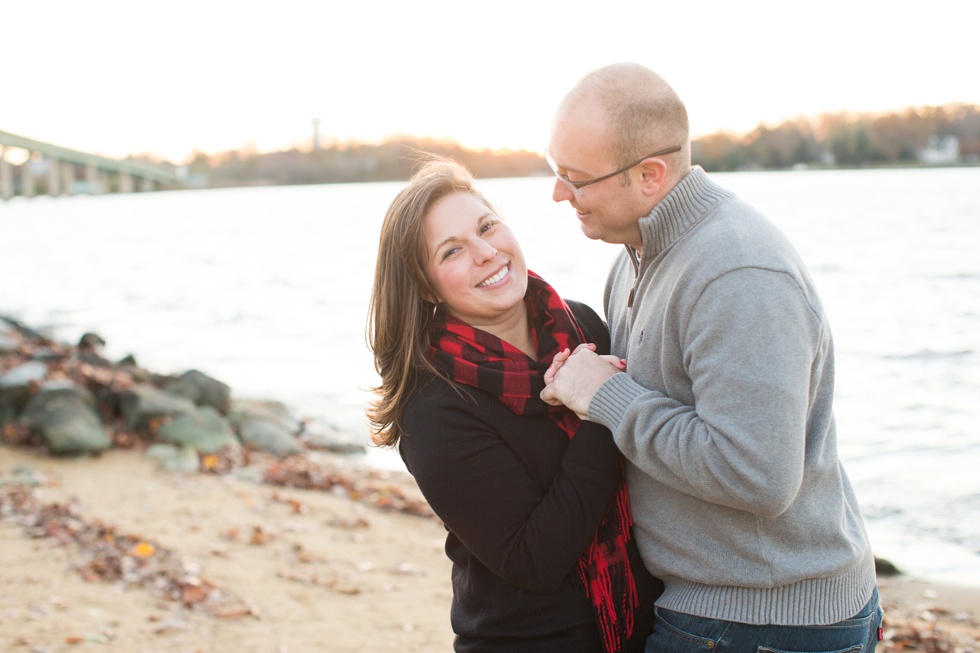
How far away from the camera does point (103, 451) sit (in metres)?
9.35

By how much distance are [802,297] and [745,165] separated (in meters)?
62.3

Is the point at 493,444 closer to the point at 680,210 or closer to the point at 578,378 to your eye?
the point at 578,378

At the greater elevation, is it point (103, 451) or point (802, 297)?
point (802, 297)

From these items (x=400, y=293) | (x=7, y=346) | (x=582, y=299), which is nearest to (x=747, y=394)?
(x=400, y=293)

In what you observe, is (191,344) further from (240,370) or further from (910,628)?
(910,628)

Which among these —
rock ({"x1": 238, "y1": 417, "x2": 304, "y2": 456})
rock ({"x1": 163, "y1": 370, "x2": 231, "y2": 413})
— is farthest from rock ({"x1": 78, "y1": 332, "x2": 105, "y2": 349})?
rock ({"x1": 238, "y1": 417, "x2": 304, "y2": 456})

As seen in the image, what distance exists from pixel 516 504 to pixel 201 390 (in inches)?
407

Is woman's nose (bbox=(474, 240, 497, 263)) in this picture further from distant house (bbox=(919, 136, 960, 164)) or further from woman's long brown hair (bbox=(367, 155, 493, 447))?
distant house (bbox=(919, 136, 960, 164))

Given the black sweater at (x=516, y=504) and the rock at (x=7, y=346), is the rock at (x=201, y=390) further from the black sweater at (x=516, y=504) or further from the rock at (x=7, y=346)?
the black sweater at (x=516, y=504)

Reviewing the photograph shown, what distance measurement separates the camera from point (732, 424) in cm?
217

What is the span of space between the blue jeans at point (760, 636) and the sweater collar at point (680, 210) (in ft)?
3.38

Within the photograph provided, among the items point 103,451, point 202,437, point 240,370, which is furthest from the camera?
point 240,370

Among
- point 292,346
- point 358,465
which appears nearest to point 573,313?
point 358,465

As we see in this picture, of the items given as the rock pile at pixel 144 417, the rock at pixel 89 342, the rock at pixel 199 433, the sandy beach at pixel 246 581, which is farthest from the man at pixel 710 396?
the rock at pixel 89 342
